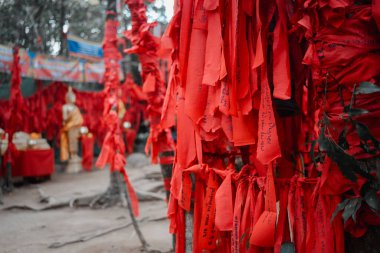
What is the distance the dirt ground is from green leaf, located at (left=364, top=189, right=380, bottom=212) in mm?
3316

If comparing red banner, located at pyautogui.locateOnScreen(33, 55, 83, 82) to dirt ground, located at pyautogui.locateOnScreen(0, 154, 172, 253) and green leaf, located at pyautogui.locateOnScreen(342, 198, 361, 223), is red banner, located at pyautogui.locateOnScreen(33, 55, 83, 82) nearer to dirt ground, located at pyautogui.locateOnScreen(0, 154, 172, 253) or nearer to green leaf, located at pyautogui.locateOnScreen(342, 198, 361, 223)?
dirt ground, located at pyautogui.locateOnScreen(0, 154, 172, 253)

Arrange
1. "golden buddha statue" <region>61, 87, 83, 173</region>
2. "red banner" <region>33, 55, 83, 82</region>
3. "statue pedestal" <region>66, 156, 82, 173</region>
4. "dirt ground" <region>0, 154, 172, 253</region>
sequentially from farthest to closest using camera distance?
1. "statue pedestal" <region>66, 156, 82, 173</region>
2. "golden buddha statue" <region>61, 87, 83, 173</region>
3. "red banner" <region>33, 55, 83, 82</region>
4. "dirt ground" <region>0, 154, 172, 253</region>

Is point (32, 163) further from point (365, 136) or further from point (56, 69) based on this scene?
point (365, 136)

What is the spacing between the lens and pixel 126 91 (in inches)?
509

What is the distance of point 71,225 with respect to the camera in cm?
557

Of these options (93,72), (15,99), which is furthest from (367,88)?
(93,72)

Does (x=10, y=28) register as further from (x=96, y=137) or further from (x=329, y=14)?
(x=329, y=14)

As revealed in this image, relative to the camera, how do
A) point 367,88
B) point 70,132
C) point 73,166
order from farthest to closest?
point 73,166 < point 70,132 < point 367,88

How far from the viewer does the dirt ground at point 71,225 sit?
14.7 ft

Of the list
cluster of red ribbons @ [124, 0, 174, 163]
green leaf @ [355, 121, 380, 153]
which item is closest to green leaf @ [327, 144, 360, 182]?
green leaf @ [355, 121, 380, 153]

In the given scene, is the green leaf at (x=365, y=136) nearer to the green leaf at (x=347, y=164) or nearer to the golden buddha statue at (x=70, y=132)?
the green leaf at (x=347, y=164)

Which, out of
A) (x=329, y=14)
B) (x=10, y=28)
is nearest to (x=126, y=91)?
(x=10, y=28)

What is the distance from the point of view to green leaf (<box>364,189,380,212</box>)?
1.33 metres

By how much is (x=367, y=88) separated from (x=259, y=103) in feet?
2.05
